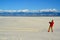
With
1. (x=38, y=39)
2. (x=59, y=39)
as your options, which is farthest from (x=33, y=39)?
(x=59, y=39)

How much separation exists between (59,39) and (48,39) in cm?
84

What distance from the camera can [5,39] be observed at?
1225 cm

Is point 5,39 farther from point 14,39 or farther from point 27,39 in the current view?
point 27,39

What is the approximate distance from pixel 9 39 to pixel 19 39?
30.0 inches

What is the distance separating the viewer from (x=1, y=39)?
480 inches

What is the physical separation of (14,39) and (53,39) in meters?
2.92

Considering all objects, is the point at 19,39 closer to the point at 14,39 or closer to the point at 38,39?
the point at 14,39

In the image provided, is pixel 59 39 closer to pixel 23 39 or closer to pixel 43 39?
pixel 43 39

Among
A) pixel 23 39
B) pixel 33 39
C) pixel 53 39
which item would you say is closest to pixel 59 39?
pixel 53 39

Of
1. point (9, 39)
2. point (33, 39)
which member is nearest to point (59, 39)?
point (33, 39)

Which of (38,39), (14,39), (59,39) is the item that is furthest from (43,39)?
(14,39)

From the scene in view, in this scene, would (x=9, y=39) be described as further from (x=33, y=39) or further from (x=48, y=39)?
(x=48, y=39)

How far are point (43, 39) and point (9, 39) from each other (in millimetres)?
2558

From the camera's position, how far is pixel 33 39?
40.2ft
